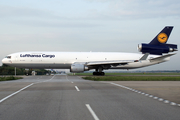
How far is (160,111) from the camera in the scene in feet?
23.5

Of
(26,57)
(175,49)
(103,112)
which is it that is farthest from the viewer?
(175,49)

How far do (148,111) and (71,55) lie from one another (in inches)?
1346

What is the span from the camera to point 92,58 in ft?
137

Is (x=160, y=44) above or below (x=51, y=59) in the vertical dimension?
above

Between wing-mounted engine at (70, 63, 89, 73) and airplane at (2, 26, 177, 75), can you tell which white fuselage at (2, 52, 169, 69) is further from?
wing-mounted engine at (70, 63, 89, 73)

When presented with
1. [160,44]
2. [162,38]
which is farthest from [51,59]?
[162,38]

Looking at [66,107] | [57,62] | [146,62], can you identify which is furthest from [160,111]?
[146,62]

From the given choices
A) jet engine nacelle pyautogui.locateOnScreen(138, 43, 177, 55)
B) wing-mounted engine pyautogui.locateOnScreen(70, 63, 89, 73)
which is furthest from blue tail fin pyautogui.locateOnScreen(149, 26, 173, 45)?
wing-mounted engine pyautogui.locateOnScreen(70, 63, 89, 73)

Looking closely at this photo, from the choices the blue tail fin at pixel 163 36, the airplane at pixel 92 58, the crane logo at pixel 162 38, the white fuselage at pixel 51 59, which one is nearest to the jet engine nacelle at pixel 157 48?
the airplane at pixel 92 58

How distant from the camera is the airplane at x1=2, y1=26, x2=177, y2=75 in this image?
39031 millimetres

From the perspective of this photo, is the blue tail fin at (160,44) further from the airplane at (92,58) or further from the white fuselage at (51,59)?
the white fuselage at (51,59)

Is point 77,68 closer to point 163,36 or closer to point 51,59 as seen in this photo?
point 51,59

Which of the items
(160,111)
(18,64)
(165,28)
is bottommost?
(160,111)

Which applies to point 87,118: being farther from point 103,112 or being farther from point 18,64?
point 18,64
